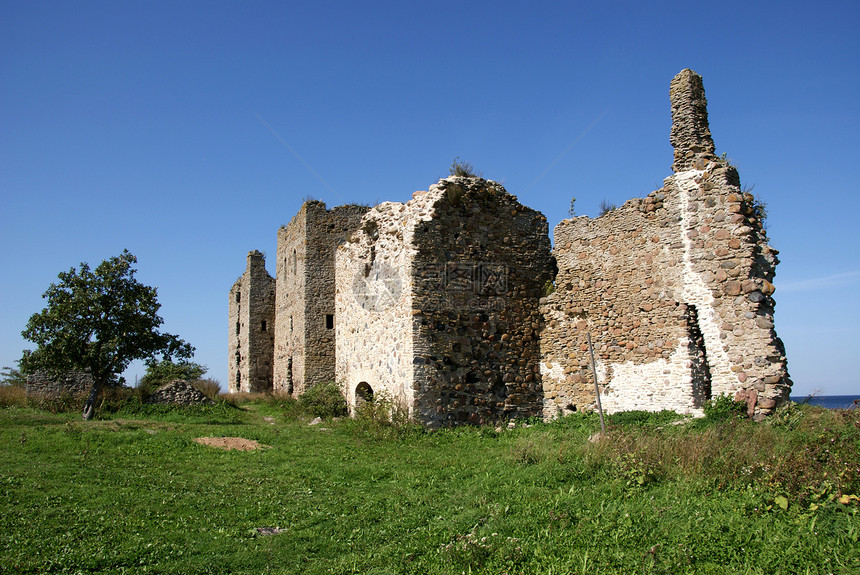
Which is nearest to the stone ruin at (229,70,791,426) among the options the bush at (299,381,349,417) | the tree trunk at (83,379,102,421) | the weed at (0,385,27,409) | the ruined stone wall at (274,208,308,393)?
the bush at (299,381,349,417)

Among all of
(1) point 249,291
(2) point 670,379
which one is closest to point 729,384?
(2) point 670,379

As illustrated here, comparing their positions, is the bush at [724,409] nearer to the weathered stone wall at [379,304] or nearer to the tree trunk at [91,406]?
the weathered stone wall at [379,304]

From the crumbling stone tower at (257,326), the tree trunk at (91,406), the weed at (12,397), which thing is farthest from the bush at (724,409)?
the crumbling stone tower at (257,326)

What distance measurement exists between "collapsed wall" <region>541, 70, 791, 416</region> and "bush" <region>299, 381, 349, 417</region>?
18.8 feet

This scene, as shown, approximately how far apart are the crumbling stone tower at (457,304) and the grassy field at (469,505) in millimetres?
1983

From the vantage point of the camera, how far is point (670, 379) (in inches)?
400

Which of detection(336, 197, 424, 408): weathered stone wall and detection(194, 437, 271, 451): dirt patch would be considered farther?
detection(336, 197, 424, 408): weathered stone wall

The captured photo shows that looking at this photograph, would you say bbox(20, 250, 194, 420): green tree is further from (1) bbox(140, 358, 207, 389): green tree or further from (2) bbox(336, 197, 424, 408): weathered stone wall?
(2) bbox(336, 197, 424, 408): weathered stone wall

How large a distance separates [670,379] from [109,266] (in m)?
14.9

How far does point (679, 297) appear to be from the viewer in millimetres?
10320

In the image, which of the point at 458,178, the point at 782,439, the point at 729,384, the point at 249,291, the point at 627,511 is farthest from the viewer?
the point at 249,291

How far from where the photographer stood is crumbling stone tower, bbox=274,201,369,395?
19281 mm

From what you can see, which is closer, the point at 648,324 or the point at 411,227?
the point at 648,324

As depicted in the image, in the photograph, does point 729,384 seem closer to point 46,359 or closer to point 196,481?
point 196,481
